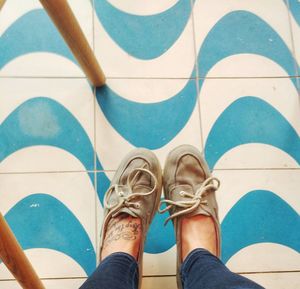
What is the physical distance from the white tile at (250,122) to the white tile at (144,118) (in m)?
0.04

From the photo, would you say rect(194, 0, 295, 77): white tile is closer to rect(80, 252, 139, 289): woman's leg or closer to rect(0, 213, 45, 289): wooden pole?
rect(80, 252, 139, 289): woman's leg

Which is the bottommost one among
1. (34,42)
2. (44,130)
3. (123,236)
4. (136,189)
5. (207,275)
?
(207,275)

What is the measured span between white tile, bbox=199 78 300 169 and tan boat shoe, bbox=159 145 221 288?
0.08 meters

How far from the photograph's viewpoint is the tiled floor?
2.85 ft

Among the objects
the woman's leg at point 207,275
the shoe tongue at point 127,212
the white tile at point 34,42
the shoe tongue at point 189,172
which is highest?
the white tile at point 34,42

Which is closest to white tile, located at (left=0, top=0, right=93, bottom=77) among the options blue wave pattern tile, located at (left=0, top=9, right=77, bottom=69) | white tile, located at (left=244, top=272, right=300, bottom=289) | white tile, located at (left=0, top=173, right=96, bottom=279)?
blue wave pattern tile, located at (left=0, top=9, right=77, bottom=69)

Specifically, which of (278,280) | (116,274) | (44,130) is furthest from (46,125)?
(278,280)

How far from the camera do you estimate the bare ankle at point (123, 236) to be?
0.76m

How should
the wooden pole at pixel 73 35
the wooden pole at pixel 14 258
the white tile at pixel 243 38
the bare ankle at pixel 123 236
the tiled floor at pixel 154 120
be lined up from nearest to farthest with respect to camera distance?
the wooden pole at pixel 14 258 → the wooden pole at pixel 73 35 → the bare ankle at pixel 123 236 → the tiled floor at pixel 154 120 → the white tile at pixel 243 38

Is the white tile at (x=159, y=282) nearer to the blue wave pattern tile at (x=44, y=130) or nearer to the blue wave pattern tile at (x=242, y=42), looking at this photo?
the blue wave pattern tile at (x=44, y=130)

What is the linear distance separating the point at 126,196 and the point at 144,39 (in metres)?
0.40

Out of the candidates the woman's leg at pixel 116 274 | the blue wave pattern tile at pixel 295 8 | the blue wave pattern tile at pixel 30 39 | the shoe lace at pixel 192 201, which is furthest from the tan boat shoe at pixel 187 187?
the blue wave pattern tile at pixel 295 8

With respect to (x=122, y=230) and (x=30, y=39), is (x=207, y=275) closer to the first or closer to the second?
(x=122, y=230)

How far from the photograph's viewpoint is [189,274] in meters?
0.71
